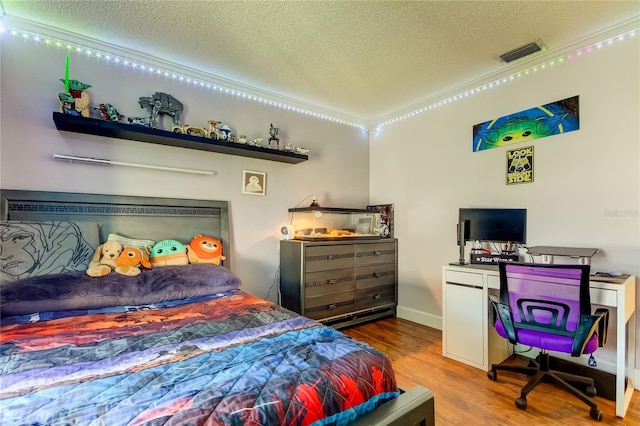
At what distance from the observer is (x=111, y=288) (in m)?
1.87

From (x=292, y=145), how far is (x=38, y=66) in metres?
2.10

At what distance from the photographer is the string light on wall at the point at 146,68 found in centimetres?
221

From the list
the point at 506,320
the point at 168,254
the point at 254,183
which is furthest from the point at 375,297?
the point at 168,254

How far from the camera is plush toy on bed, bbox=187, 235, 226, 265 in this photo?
2580 millimetres

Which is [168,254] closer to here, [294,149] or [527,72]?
[294,149]

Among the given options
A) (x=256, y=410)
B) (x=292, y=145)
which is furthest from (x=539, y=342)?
(x=292, y=145)

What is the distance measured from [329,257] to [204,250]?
1.19 meters

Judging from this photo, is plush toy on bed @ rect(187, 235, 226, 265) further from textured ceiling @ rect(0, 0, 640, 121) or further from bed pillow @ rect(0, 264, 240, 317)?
textured ceiling @ rect(0, 0, 640, 121)

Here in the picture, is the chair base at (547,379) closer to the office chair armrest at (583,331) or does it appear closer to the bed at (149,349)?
the office chair armrest at (583,331)

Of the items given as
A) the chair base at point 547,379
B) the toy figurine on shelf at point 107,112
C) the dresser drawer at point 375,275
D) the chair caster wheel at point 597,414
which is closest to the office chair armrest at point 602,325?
the chair base at point 547,379

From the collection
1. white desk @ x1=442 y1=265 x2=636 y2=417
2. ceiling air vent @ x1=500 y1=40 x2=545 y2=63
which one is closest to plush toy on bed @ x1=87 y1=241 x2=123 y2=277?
white desk @ x1=442 y1=265 x2=636 y2=417

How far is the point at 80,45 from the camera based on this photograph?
2.34m

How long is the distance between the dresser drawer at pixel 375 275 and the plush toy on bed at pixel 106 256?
7.19 ft

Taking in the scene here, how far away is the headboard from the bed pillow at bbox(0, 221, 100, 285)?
14 centimetres
